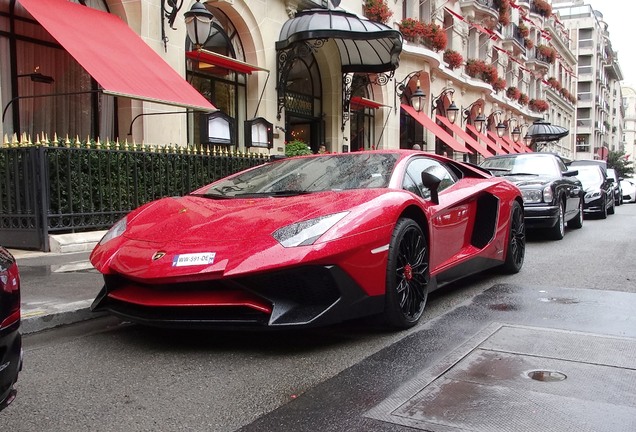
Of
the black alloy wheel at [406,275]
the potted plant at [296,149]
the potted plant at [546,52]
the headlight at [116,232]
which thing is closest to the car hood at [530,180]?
the potted plant at [296,149]

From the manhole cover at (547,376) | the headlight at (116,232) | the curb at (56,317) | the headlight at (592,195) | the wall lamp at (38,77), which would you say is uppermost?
the wall lamp at (38,77)

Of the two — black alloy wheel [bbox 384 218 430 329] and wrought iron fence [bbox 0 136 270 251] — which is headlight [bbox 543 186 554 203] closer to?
black alloy wheel [bbox 384 218 430 329]

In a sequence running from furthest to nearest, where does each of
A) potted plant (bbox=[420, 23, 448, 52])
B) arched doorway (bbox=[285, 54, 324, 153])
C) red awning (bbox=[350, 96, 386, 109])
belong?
1. potted plant (bbox=[420, 23, 448, 52])
2. red awning (bbox=[350, 96, 386, 109])
3. arched doorway (bbox=[285, 54, 324, 153])

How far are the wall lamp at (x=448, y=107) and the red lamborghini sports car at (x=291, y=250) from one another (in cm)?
1801

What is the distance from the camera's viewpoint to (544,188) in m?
9.33

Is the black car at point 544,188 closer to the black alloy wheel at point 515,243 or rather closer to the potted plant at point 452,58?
the black alloy wheel at point 515,243

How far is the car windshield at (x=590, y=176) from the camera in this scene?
→ 600 inches

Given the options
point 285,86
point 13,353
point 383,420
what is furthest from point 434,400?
point 285,86

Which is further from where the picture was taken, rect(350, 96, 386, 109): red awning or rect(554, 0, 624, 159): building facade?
rect(554, 0, 624, 159): building facade

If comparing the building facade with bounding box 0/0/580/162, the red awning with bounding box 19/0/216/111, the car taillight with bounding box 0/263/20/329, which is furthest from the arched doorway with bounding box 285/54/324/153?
the car taillight with bounding box 0/263/20/329

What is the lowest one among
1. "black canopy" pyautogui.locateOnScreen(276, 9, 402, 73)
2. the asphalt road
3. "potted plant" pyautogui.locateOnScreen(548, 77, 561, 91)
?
the asphalt road

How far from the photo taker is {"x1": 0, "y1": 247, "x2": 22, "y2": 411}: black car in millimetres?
2080

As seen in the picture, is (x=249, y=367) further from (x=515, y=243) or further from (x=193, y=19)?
(x=193, y=19)

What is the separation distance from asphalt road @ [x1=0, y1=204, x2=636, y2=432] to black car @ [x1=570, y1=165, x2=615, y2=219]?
1016cm
